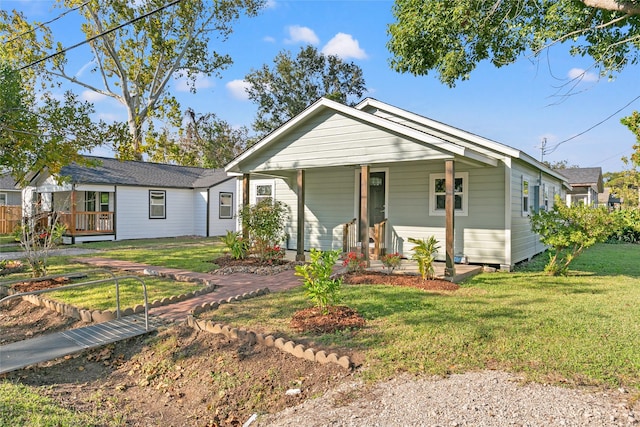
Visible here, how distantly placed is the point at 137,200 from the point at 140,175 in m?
1.71

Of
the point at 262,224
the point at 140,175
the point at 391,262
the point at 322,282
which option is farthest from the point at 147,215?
the point at 322,282

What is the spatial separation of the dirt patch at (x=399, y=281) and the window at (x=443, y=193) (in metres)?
2.71

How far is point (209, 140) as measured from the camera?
37.2 metres

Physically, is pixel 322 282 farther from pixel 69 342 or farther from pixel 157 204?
pixel 157 204

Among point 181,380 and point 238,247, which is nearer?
point 181,380

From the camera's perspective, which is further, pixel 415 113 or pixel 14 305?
pixel 415 113

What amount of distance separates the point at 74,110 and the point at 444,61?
836 centimetres

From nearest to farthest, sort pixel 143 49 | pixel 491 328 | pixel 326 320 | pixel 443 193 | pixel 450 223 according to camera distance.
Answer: pixel 491 328
pixel 326 320
pixel 450 223
pixel 443 193
pixel 143 49

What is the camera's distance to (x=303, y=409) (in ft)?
10.7

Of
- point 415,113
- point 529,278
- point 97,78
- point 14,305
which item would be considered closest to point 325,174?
point 415,113

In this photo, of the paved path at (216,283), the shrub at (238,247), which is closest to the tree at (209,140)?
the shrub at (238,247)

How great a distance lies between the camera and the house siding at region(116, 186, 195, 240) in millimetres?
18953

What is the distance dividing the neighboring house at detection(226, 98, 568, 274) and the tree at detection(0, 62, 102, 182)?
162 inches

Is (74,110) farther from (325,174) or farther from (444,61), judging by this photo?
(444,61)
